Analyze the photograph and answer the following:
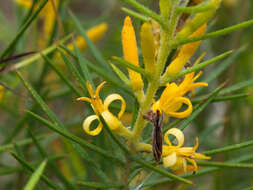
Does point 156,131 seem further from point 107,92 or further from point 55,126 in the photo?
point 107,92

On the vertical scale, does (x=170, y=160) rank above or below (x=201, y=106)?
below

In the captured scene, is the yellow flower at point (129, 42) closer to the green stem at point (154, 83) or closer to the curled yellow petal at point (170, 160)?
the green stem at point (154, 83)

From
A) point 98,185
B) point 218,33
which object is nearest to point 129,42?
point 218,33

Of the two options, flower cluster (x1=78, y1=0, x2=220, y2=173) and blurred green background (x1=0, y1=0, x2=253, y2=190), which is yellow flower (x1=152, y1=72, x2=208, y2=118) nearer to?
flower cluster (x1=78, y1=0, x2=220, y2=173)

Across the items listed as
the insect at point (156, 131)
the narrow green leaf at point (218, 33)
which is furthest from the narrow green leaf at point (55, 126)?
the narrow green leaf at point (218, 33)

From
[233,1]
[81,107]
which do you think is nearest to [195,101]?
[81,107]

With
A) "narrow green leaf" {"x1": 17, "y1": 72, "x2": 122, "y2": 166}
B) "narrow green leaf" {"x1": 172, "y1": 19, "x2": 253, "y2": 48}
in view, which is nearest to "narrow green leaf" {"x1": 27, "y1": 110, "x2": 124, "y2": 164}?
"narrow green leaf" {"x1": 17, "y1": 72, "x2": 122, "y2": 166}
